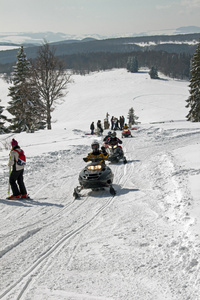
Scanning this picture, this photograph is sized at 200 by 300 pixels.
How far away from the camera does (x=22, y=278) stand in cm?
418

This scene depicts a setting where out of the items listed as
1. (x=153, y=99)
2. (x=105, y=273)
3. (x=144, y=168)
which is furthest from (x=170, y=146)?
(x=153, y=99)

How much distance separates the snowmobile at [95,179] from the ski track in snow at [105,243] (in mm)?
266

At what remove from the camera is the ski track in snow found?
3.88 m

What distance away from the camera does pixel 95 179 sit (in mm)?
8570

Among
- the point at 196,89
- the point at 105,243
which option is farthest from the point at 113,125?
A: the point at 105,243

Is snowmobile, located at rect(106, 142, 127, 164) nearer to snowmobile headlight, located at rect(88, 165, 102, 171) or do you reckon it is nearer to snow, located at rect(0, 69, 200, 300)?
snow, located at rect(0, 69, 200, 300)

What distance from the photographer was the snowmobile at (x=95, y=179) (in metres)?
8.53

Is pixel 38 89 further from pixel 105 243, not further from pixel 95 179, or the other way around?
pixel 105 243

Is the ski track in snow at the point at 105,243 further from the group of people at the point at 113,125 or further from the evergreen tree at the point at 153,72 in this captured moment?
the evergreen tree at the point at 153,72

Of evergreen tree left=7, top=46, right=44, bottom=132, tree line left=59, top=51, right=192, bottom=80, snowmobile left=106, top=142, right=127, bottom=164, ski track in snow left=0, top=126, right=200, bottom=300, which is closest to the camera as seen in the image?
ski track in snow left=0, top=126, right=200, bottom=300

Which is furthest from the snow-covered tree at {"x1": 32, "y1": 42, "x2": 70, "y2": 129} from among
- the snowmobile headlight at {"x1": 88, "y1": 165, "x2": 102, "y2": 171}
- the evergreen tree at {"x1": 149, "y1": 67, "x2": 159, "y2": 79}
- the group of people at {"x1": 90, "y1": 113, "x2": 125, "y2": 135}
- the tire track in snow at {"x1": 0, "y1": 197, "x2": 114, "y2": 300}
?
the evergreen tree at {"x1": 149, "y1": 67, "x2": 159, "y2": 79}

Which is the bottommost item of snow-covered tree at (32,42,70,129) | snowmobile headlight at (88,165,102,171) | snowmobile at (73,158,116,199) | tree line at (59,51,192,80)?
snowmobile at (73,158,116,199)

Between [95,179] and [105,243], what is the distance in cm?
351

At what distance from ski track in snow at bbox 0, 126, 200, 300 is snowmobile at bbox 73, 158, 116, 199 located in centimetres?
27
